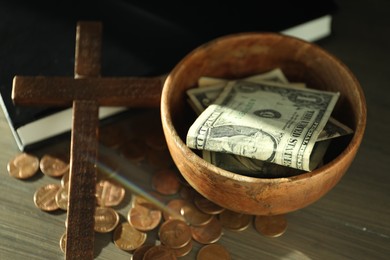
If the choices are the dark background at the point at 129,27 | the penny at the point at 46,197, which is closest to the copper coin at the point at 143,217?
the penny at the point at 46,197

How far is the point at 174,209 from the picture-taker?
2.64 ft

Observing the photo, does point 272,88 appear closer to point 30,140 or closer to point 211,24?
point 211,24

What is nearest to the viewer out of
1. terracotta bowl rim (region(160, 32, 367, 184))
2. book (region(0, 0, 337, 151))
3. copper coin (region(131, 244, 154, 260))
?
terracotta bowl rim (region(160, 32, 367, 184))

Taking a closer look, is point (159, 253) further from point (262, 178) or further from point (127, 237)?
point (262, 178)

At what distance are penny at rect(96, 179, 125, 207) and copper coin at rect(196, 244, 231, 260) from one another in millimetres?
149

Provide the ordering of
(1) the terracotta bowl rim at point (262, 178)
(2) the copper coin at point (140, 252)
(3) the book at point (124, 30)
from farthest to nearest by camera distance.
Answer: (3) the book at point (124, 30), (2) the copper coin at point (140, 252), (1) the terracotta bowl rim at point (262, 178)

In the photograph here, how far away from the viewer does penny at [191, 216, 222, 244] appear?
77 cm

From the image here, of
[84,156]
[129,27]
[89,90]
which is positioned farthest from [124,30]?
[84,156]

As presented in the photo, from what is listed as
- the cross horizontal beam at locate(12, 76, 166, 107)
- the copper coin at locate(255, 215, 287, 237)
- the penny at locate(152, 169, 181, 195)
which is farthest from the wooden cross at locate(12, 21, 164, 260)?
the copper coin at locate(255, 215, 287, 237)

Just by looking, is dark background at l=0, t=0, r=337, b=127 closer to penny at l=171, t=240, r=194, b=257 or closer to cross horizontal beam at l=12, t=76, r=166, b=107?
cross horizontal beam at l=12, t=76, r=166, b=107

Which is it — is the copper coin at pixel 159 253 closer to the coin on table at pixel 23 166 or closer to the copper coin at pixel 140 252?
the copper coin at pixel 140 252

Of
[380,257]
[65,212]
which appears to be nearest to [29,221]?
[65,212]

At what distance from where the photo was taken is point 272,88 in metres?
0.83

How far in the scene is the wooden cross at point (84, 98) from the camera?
0.76m
